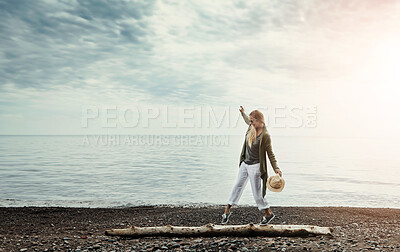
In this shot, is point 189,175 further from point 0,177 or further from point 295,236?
point 295,236

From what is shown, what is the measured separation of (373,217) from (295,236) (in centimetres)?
556

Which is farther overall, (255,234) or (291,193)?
(291,193)

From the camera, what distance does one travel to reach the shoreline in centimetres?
677

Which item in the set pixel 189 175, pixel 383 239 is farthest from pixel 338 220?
pixel 189 175

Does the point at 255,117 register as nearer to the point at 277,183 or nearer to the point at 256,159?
the point at 256,159

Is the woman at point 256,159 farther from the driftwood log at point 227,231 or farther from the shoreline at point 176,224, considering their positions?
the shoreline at point 176,224

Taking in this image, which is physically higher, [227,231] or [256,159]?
[256,159]

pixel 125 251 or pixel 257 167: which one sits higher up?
pixel 257 167

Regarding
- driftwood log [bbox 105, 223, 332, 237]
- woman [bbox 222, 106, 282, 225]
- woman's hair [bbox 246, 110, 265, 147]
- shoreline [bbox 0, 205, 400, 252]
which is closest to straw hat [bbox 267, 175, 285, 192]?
woman [bbox 222, 106, 282, 225]

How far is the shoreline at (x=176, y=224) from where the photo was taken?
22.2ft

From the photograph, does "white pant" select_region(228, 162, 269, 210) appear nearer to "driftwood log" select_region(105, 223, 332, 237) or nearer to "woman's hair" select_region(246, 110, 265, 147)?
"woman's hair" select_region(246, 110, 265, 147)

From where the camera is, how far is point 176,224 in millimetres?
10039

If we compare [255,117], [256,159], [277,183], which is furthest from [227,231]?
[255,117]

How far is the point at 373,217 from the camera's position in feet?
37.3
